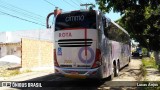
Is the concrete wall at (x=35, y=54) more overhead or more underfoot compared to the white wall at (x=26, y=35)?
more underfoot

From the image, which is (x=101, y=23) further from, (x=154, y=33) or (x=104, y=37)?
(x=154, y=33)

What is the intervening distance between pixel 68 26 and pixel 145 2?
4.10 metres

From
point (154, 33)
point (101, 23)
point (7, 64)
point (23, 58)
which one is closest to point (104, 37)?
point (101, 23)

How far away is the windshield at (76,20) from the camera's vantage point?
41.6 ft

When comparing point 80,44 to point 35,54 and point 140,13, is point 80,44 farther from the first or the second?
point 35,54

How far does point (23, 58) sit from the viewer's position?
25.9 metres

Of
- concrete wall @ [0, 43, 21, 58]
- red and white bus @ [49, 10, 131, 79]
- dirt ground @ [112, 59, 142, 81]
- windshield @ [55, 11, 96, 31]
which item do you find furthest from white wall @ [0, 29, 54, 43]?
red and white bus @ [49, 10, 131, 79]

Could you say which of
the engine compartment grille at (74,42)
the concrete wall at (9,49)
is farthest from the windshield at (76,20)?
the concrete wall at (9,49)

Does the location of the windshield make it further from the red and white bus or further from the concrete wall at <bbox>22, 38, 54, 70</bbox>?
the concrete wall at <bbox>22, 38, 54, 70</bbox>

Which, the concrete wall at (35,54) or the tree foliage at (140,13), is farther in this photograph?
the concrete wall at (35,54)

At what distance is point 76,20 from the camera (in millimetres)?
12906

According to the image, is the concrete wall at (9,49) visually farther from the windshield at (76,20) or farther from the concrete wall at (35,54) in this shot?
the windshield at (76,20)

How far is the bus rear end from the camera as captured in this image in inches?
494

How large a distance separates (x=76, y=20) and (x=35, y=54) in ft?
54.9
